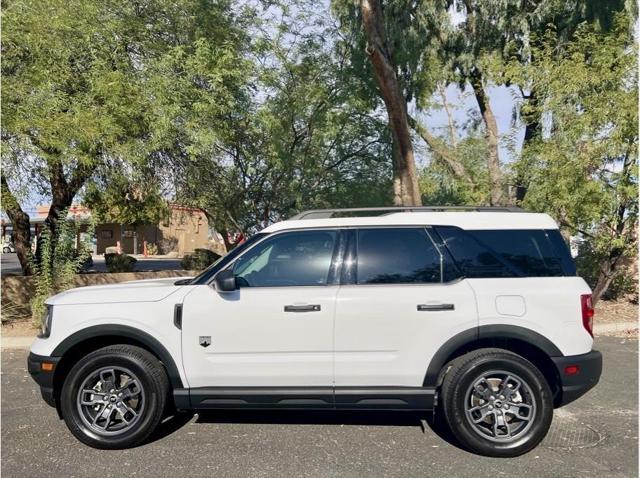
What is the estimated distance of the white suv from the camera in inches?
164

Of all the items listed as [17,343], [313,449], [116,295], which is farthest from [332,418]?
[17,343]

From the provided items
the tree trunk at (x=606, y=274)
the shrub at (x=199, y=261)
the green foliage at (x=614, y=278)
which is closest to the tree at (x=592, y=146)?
the tree trunk at (x=606, y=274)

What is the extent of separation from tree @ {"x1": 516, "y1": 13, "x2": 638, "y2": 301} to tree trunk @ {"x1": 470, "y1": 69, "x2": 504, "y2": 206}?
5.04 feet

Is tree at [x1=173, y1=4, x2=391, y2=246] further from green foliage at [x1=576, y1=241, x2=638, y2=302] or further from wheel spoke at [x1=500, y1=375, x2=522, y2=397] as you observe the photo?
wheel spoke at [x1=500, y1=375, x2=522, y2=397]

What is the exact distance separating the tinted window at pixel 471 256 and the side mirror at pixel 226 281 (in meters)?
1.72

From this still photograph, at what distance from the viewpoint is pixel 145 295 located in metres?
4.38

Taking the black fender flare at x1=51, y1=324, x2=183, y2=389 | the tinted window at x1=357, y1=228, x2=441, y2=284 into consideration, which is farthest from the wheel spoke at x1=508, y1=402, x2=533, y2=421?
the black fender flare at x1=51, y1=324, x2=183, y2=389

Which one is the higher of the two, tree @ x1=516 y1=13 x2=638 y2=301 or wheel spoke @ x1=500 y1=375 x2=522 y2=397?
tree @ x1=516 y1=13 x2=638 y2=301

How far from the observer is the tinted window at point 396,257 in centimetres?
434

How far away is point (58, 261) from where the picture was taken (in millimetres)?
9469

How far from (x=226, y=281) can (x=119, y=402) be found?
135 cm

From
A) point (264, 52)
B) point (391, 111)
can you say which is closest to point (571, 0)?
point (391, 111)

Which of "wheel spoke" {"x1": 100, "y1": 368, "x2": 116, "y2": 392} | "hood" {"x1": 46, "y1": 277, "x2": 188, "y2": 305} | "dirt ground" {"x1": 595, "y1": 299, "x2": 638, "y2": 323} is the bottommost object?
"dirt ground" {"x1": 595, "y1": 299, "x2": 638, "y2": 323}

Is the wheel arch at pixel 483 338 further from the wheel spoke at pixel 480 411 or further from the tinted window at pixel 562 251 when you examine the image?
the tinted window at pixel 562 251
